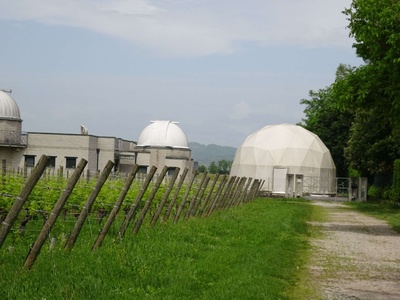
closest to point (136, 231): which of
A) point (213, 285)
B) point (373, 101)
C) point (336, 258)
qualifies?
point (336, 258)

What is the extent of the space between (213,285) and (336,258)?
18.4 feet

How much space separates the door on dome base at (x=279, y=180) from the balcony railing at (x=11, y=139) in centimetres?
2294

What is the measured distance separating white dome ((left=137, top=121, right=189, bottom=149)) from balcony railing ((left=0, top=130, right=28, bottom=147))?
1669 cm

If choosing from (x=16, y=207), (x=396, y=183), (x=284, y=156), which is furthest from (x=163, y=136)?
(x=16, y=207)

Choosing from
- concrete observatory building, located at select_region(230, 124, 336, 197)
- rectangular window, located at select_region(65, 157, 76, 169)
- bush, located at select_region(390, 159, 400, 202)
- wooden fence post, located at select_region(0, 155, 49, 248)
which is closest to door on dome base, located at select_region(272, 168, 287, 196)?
concrete observatory building, located at select_region(230, 124, 336, 197)

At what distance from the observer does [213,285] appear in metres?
10.2

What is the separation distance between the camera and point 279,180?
6662 centimetres

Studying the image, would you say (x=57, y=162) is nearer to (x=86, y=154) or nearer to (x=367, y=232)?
(x=86, y=154)

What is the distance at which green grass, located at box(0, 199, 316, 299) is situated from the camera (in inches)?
349

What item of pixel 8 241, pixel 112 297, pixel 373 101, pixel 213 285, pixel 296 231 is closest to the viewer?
pixel 112 297

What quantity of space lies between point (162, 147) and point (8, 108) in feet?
60.2

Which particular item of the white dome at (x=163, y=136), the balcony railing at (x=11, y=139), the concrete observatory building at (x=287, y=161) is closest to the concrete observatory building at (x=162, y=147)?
the white dome at (x=163, y=136)

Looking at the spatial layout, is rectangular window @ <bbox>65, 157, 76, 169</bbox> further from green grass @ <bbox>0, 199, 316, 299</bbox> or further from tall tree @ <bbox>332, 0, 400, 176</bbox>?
green grass @ <bbox>0, 199, 316, 299</bbox>

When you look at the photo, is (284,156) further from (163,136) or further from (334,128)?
(163,136)
